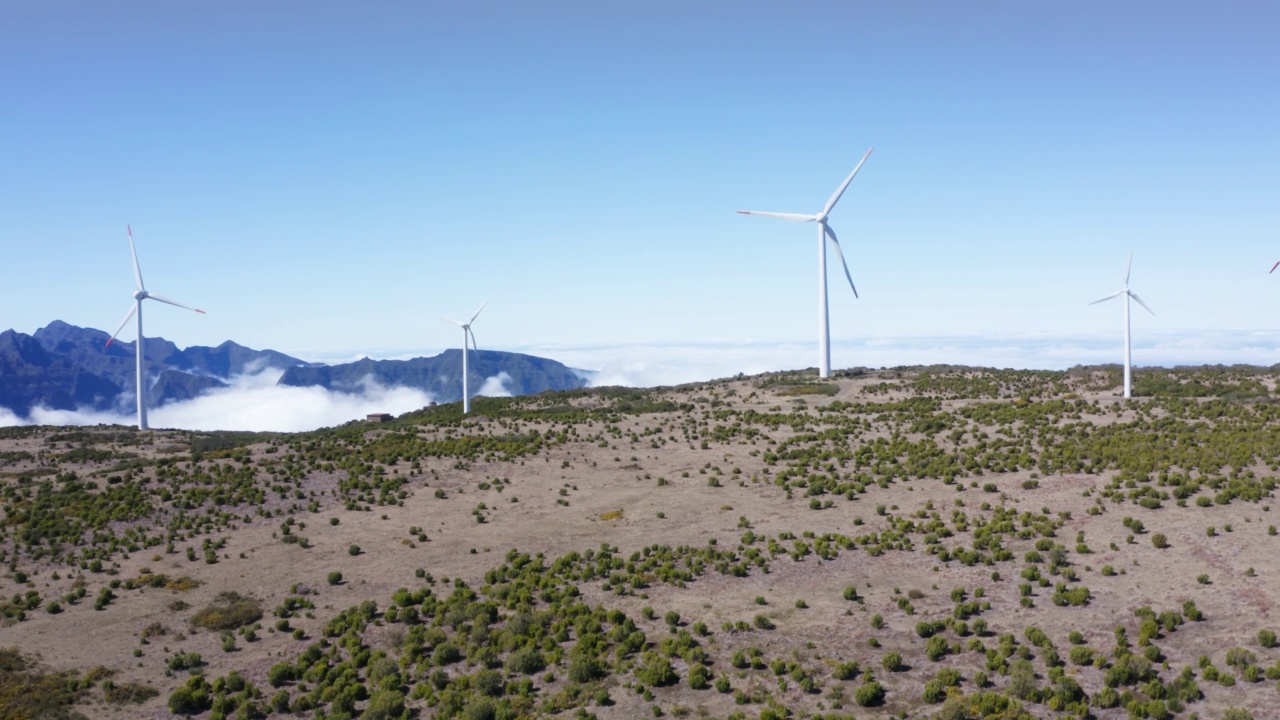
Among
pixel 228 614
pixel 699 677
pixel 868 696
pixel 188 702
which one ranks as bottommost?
pixel 188 702

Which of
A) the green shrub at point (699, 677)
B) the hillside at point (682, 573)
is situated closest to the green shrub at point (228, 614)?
the hillside at point (682, 573)

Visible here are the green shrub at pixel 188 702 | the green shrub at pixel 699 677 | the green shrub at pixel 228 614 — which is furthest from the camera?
the green shrub at pixel 228 614

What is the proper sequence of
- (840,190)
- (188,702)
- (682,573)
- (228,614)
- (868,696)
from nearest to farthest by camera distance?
(868,696) < (188,702) < (228,614) < (682,573) < (840,190)

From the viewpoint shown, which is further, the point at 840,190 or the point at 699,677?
the point at 840,190

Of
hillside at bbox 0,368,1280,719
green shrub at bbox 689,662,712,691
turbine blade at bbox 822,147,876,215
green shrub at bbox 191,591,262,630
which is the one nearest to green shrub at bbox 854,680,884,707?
hillside at bbox 0,368,1280,719

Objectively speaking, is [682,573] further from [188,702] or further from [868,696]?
[188,702]

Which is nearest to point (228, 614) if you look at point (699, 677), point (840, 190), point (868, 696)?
point (699, 677)

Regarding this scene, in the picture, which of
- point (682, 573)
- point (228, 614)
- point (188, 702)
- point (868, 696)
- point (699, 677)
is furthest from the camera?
point (682, 573)

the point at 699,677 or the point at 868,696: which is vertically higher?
the point at 868,696

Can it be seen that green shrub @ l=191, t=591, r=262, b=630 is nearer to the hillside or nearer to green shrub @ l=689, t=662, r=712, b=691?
the hillside

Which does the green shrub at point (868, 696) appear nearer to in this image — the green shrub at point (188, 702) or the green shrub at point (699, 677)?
→ the green shrub at point (699, 677)
